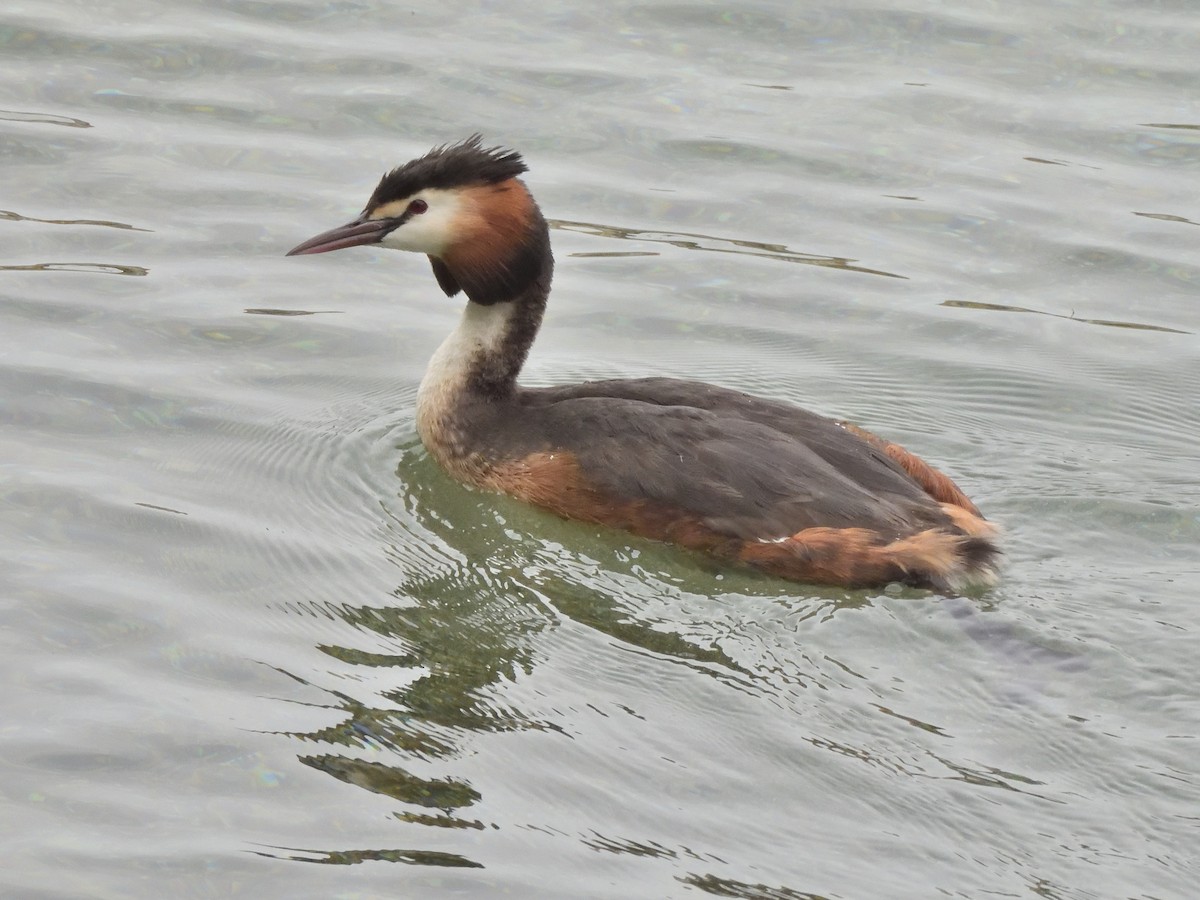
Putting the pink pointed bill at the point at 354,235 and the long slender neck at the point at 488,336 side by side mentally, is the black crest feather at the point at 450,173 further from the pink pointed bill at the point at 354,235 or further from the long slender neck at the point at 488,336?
the long slender neck at the point at 488,336

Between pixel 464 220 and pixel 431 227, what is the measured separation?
14cm

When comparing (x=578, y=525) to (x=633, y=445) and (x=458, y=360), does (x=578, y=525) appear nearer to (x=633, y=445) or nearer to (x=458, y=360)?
(x=633, y=445)

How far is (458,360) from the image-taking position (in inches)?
308

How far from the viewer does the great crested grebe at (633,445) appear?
6.81 meters

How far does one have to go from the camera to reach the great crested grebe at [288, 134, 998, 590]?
6809 mm

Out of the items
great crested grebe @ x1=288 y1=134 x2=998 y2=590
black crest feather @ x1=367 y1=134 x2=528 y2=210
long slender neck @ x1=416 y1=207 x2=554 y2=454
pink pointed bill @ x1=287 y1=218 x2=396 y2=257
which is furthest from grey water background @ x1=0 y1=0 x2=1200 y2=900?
black crest feather @ x1=367 y1=134 x2=528 y2=210

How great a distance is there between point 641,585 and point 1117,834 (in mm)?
2083

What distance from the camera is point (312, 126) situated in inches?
422

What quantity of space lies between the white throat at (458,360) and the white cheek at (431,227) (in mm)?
349

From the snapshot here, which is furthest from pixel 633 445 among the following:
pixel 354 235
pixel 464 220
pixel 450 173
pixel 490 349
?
pixel 354 235

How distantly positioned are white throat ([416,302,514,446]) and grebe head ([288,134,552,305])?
0.11m

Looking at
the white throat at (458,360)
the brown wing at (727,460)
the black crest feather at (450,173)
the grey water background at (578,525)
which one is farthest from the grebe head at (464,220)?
the grey water background at (578,525)

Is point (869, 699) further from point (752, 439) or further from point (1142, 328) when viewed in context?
point (1142, 328)

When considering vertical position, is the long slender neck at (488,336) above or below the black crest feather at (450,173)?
below
